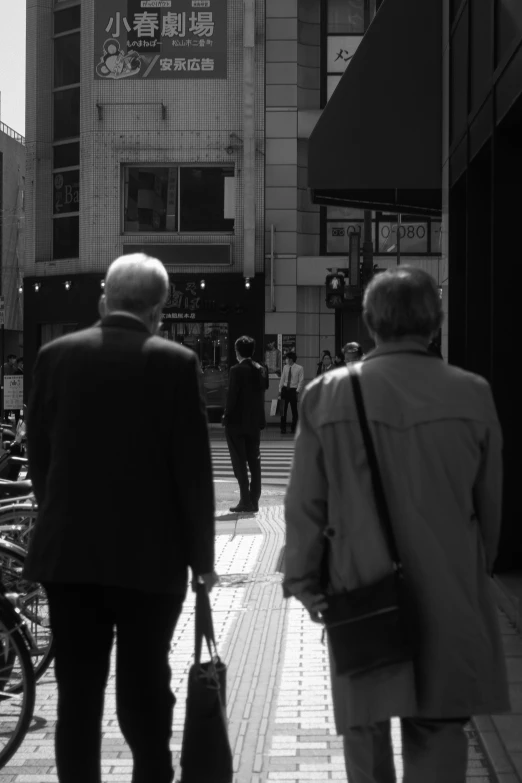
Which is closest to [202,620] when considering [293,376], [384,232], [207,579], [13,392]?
[207,579]

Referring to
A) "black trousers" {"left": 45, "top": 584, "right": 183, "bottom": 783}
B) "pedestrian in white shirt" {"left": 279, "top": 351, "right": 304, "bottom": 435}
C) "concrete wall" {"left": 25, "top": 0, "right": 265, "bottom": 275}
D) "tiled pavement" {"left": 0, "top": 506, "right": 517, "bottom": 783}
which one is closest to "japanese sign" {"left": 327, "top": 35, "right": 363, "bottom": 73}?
"concrete wall" {"left": 25, "top": 0, "right": 265, "bottom": 275}

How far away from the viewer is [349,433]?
3387 millimetres

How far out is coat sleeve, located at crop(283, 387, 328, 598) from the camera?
11.3ft

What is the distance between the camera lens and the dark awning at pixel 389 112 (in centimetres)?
1061

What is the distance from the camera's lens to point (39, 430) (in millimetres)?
3846

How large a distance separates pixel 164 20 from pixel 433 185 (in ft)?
77.3

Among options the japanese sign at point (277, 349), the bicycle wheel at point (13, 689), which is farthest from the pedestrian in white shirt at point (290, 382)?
the bicycle wheel at point (13, 689)

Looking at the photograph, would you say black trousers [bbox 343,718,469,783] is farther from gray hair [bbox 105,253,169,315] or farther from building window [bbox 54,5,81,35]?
building window [bbox 54,5,81,35]

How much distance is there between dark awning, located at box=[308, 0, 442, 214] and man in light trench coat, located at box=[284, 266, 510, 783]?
7585 mm

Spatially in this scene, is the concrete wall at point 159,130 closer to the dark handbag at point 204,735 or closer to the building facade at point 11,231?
the building facade at point 11,231

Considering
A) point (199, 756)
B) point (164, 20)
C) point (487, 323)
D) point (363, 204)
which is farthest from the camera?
point (164, 20)

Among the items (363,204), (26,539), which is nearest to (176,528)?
(26,539)

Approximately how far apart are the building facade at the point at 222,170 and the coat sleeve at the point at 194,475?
28456mm

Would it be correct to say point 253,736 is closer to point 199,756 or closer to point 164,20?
point 199,756
